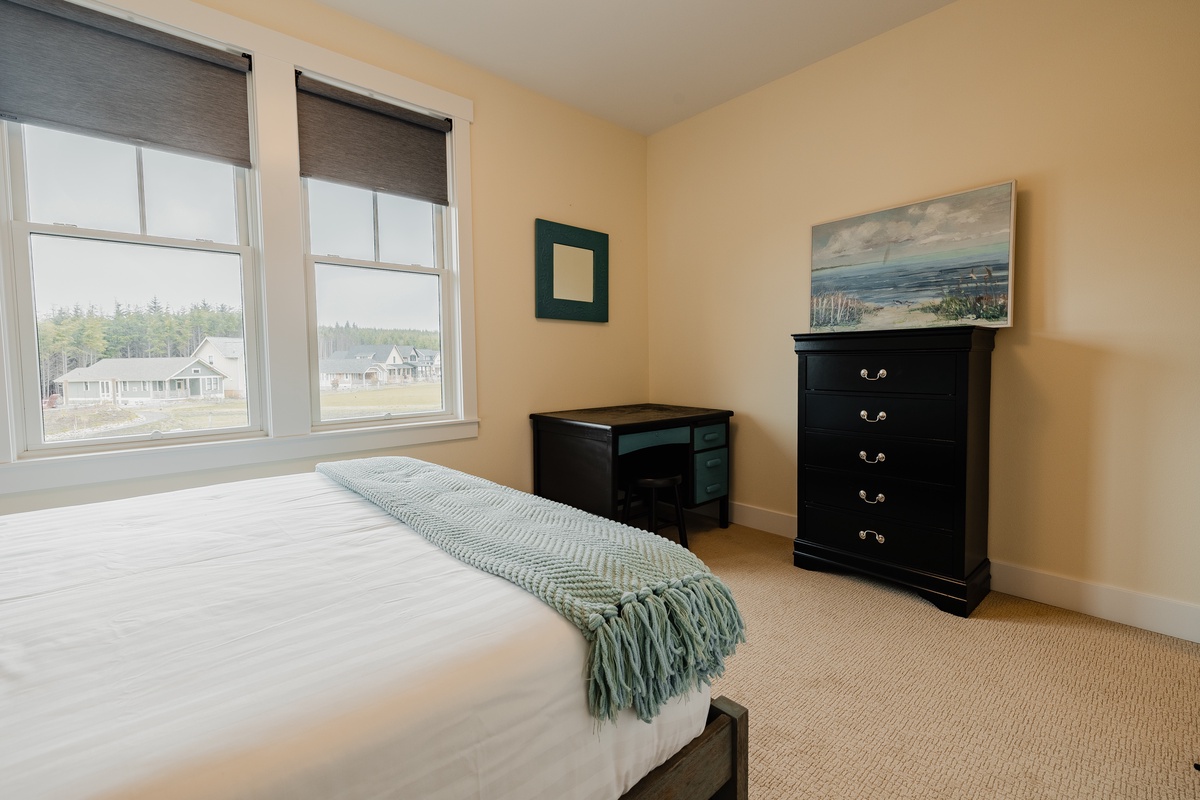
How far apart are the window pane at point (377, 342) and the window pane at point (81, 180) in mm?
736

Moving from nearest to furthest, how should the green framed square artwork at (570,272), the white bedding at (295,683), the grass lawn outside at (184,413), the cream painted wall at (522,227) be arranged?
the white bedding at (295,683) < the grass lawn outside at (184,413) < the cream painted wall at (522,227) < the green framed square artwork at (570,272)

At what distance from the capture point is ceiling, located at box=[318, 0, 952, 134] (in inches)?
96.3

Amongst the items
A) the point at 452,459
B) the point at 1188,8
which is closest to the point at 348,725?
the point at 452,459

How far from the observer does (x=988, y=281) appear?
91.9 inches

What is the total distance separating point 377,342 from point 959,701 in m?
2.83

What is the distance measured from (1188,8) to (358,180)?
3.38 m

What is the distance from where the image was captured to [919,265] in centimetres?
254

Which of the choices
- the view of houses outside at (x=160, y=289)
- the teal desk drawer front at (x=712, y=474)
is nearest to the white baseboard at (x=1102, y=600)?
the teal desk drawer front at (x=712, y=474)

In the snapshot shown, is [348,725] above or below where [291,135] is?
below

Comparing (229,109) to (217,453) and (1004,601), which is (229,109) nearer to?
(217,453)

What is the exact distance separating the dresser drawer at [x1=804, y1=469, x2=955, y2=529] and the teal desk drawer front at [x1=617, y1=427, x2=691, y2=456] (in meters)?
0.72

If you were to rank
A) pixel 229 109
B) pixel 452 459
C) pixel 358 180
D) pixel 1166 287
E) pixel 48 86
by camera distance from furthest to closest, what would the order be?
pixel 452 459 → pixel 358 180 → pixel 229 109 → pixel 1166 287 → pixel 48 86

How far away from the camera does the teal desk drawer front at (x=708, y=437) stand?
3164 millimetres

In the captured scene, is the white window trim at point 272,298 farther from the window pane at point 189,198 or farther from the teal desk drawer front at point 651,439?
the teal desk drawer front at point 651,439
